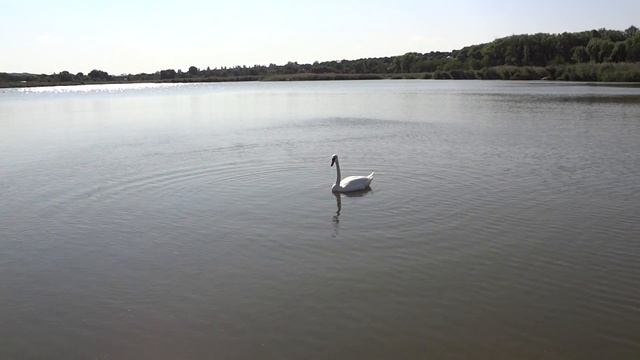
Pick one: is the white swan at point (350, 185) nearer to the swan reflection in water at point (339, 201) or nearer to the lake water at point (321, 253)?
the swan reflection in water at point (339, 201)

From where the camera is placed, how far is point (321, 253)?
1074 cm

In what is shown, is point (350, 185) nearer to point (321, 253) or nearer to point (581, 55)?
point (321, 253)

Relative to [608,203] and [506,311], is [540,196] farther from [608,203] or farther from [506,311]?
[506,311]

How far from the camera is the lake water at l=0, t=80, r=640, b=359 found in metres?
7.70

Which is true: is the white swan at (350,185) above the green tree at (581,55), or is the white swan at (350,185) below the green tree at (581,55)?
below

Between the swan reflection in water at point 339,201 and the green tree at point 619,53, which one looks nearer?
the swan reflection in water at point 339,201

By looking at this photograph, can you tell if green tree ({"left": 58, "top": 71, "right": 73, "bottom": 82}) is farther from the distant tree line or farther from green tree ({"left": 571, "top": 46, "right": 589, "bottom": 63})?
green tree ({"left": 571, "top": 46, "right": 589, "bottom": 63})

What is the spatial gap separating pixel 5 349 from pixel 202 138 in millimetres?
19774

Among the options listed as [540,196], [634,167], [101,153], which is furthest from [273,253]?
[101,153]

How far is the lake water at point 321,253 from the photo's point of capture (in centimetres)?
770

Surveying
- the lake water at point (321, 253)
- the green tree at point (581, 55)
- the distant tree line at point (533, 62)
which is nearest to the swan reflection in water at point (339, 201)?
the lake water at point (321, 253)

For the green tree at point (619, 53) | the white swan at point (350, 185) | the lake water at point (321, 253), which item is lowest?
the lake water at point (321, 253)

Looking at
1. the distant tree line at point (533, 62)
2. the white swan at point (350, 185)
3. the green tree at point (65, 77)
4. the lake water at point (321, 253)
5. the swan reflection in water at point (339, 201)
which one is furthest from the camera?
the green tree at point (65, 77)

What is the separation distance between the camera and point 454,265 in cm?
1000
